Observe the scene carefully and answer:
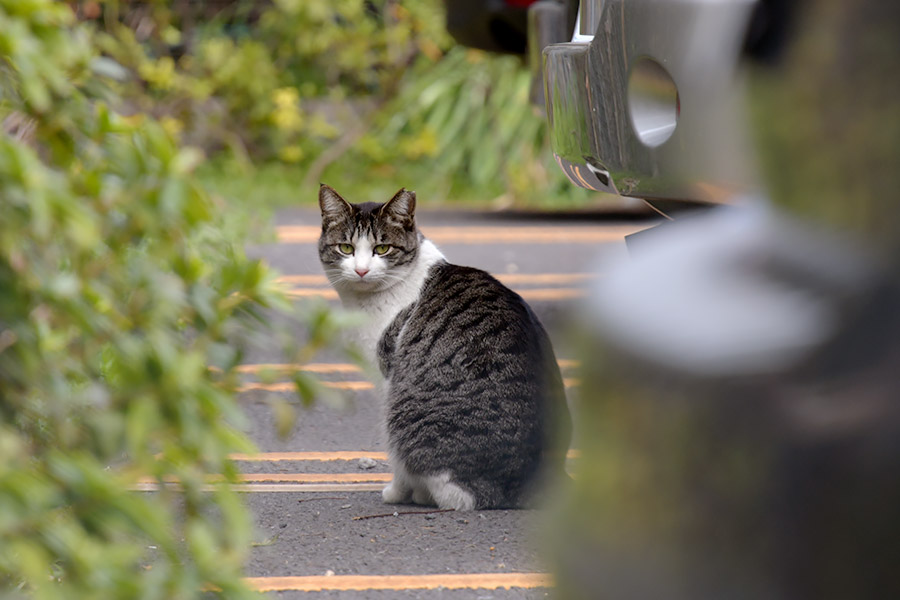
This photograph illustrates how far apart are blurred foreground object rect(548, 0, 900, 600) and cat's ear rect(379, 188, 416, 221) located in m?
2.67

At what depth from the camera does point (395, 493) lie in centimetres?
320

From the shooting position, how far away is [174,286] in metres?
1.37

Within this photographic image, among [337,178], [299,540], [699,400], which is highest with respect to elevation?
[699,400]

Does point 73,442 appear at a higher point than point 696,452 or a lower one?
lower

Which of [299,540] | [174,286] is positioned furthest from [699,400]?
[299,540]

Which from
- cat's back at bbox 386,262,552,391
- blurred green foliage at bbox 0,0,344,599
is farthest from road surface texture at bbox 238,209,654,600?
cat's back at bbox 386,262,552,391

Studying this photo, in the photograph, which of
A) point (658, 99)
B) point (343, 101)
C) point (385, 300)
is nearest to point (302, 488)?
point (385, 300)

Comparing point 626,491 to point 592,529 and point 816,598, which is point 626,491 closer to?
point 592,529

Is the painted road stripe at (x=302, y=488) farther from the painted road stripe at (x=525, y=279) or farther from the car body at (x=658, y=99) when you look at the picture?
the painted road stripe at (x=525, y=279)

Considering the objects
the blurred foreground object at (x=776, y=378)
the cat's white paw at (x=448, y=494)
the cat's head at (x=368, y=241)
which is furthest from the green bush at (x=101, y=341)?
the cat's head at (x=368, y=241)

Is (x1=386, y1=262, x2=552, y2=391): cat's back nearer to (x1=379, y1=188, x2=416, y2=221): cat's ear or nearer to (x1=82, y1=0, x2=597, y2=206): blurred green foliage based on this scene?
(x1=379, y1=188, x2=416, y2=221): cat's ear

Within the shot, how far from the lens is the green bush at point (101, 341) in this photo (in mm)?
1205

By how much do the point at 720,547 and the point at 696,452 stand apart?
9 cm

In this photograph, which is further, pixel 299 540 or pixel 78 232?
pixel 299 540
